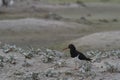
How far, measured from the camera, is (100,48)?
64.1 ft

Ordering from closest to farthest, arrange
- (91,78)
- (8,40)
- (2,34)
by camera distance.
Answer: (91,78) < (8,40) < (2,34)

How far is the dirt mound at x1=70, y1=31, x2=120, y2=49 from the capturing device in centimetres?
1994

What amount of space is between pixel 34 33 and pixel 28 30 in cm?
47

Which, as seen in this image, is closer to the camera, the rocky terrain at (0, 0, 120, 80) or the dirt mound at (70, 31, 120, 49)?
the rocky terrain at (0, 0, 120, 80)

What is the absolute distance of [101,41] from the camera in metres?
20.5

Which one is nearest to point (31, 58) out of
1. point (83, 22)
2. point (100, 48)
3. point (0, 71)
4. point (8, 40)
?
point (0, 71)

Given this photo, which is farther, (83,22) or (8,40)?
(83,22)

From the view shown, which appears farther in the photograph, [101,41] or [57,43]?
[57,43]

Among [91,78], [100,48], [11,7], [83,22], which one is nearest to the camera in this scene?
[91,78]

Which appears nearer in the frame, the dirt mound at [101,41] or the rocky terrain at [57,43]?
the rocky terrain at [57,43]

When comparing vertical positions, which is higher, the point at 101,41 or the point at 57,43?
the point at 101,41

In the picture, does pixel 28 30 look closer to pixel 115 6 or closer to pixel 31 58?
pixel 31 58

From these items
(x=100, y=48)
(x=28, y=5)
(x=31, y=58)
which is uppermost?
(x=31, y=58)

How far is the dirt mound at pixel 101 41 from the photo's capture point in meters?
19.9
